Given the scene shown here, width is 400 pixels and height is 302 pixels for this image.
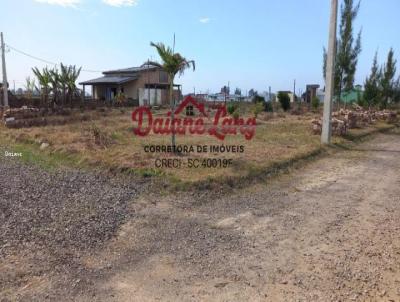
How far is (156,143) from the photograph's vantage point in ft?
32.0

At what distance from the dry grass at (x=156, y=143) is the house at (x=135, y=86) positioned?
62.9ft

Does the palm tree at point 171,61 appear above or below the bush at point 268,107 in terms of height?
above

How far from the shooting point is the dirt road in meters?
2.97

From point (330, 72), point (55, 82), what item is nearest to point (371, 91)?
point (330, 72)

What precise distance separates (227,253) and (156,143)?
6.39 m

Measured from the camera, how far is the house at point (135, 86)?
104 ft

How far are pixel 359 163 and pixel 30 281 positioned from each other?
7.57 m

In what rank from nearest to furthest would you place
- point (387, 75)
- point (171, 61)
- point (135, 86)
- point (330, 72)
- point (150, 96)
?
point (171, 61)
point (330, 72)
point (387, 75)
point (150, 96)
point (135, 86)

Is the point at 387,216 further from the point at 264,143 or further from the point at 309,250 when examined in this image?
the point at 264,143

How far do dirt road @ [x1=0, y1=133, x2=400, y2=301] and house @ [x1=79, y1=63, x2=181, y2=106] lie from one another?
26526mm

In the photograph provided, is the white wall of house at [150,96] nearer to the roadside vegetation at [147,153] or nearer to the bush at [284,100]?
the bush at [284,100]

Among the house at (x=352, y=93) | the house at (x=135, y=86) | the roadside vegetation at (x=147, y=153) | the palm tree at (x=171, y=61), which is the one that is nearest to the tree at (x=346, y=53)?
the house at (x=352, y=93)

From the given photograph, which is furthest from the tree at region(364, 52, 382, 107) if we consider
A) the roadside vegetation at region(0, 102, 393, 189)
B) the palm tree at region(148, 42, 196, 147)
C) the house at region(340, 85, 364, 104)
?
the palm tree at region(148, 42, 196, 147)

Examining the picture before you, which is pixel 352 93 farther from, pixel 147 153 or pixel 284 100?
pixel 147 153
